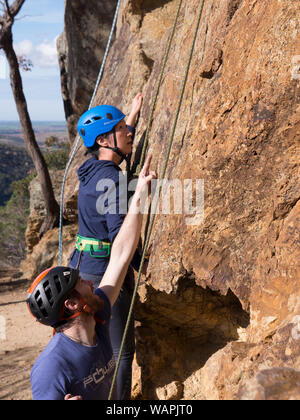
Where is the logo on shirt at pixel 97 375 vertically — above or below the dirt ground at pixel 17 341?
above

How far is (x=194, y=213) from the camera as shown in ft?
10.1

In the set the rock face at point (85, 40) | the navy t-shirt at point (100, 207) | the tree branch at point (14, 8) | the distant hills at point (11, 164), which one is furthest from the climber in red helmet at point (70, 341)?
the distant hills at point (11, 164)

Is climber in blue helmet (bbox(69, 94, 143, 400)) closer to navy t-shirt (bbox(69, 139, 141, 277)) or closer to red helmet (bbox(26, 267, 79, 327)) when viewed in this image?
navy t-shirt (bbox(69, 139, 141, 277))

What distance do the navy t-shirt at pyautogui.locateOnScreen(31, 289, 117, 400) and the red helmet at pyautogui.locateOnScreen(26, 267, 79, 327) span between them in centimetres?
14

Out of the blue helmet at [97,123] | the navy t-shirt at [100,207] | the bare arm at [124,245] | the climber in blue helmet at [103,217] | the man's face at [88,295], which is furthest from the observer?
the blue helmet at [97,123]

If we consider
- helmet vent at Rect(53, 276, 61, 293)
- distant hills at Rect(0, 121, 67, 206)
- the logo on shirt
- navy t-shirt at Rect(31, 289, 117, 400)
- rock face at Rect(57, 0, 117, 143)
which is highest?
rock face at Rect(57, 0, 117, 143)

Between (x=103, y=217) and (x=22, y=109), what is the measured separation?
8927 millimetres

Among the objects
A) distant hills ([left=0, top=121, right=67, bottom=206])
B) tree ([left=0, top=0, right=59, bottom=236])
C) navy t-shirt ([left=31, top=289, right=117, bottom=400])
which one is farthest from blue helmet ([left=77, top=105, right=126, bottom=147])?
distant hills ([left=0, top=121, right=67, bottom=206])

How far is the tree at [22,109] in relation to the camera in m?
10.6

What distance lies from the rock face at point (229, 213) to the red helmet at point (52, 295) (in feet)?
3.35

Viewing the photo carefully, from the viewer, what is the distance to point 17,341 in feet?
27.0

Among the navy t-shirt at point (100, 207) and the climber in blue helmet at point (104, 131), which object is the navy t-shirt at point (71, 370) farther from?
the climber in blue helmet at point (104, 131)

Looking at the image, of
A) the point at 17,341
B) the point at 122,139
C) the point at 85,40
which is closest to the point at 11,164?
the point at 85,40

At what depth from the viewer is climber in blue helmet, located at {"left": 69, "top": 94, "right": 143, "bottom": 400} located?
3150 millimetres
